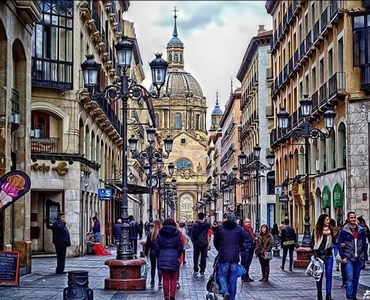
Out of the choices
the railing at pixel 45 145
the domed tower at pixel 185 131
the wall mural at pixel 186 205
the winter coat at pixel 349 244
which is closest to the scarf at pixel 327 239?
the winter coat at pixel 349 244

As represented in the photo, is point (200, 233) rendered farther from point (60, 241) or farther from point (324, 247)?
point (324, 247)

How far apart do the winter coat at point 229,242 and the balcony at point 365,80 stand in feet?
59.4

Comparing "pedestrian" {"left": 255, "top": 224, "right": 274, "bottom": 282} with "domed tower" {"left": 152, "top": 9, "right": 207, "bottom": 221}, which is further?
"domed tower" {"left": 152, "top": 9, "right": 207, "bottom": 221}

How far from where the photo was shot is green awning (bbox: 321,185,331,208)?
37656mm

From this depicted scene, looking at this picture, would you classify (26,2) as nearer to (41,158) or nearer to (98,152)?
(41,158)

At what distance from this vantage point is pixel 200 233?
24000 mm

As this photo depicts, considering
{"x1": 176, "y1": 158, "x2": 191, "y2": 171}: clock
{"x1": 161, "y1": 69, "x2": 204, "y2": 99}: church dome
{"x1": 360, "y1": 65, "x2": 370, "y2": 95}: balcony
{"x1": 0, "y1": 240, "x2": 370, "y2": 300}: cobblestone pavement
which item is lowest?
{"x1": 0, "y1": 240, "x2": 370, "y2": 300}: cobblestone pavement

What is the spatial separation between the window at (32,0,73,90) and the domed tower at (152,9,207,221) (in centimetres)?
12847

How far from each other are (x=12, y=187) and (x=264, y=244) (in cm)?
896

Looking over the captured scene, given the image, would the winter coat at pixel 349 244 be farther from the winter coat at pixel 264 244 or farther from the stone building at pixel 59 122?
the stone building at pixel 59 122

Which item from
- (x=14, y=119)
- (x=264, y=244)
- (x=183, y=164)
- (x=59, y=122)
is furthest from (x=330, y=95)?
(x=183, y=164)

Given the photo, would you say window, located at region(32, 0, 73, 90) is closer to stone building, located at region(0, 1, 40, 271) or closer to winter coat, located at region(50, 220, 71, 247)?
stone building, located at region(0, 1, 40, 271)

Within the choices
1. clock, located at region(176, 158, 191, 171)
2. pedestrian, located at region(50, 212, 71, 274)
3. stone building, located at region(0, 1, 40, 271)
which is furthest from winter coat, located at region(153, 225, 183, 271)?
clock, located at region(176, 158, 191, 171)

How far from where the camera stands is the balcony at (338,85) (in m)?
33.2
